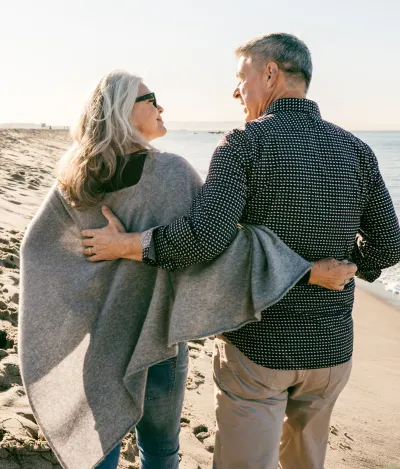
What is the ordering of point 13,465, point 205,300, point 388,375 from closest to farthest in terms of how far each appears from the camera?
1. point 205,300
2. point 13,465
3. point 388,375

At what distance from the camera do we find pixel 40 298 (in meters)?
2.10

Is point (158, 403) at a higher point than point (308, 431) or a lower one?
higher

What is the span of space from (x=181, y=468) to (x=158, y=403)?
990 millimetres

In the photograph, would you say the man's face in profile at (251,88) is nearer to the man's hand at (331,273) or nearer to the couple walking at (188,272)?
the couple walking at (188,272)

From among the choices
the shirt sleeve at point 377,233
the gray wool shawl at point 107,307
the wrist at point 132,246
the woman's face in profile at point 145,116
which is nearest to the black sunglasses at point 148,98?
the woman's face in profile at point 145,116

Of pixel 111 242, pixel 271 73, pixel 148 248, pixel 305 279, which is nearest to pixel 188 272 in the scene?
pixel 148 248

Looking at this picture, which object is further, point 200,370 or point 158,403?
point 200,370

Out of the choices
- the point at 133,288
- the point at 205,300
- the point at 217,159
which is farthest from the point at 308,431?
the point at 217,159

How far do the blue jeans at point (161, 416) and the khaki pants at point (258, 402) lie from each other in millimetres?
165

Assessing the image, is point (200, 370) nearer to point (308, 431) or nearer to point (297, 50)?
point (308, 431)

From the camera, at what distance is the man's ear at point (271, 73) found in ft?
6.95

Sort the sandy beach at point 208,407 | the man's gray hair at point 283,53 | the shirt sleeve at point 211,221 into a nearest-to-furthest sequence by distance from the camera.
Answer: the shirt sleeve at point 211,221
the man's gray hair at point 283,53
the sandy beach at point 208,407

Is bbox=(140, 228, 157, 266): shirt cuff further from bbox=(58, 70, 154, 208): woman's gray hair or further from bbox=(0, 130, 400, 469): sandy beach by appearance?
bbox=(0, 130, 400, 469): sandy beach

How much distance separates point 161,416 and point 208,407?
1585mm
